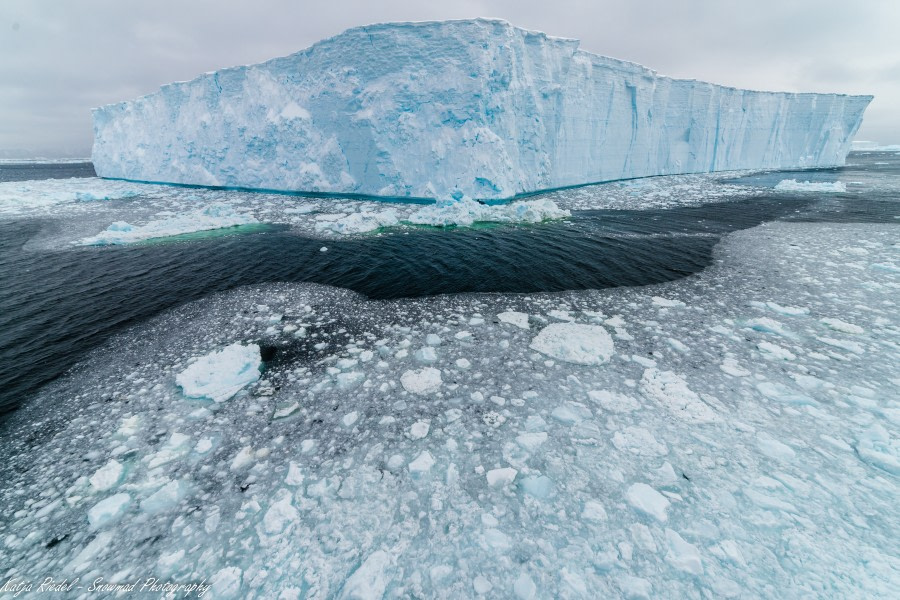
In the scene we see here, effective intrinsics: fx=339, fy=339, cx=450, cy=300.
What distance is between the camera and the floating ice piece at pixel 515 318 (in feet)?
16.1

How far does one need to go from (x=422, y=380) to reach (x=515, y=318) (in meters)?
1.96

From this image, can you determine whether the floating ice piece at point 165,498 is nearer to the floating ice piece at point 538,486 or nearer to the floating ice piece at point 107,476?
the floating ice piece at point 107,476

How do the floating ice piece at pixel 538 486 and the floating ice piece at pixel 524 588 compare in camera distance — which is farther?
the floating ice piece at pixel 538 486

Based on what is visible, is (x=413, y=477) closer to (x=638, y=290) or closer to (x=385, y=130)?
(x=638, y=290)

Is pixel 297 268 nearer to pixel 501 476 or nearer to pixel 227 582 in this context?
pixel 227 582

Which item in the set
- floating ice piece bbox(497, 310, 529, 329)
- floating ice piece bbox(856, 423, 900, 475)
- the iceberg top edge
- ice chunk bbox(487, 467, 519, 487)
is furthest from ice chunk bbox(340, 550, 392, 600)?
the iceberg top edge

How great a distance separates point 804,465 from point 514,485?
2.30 meters

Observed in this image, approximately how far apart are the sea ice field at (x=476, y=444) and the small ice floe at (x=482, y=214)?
6.31m

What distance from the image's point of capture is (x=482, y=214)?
12.6m

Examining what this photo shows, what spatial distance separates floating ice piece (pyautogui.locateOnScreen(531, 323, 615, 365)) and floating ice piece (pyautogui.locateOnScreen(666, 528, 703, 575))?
77.9 inches

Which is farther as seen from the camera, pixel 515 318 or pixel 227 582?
pixel 515 318

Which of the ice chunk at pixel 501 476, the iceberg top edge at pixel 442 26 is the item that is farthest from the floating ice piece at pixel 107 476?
the iceberg top edge at pixel 442 26

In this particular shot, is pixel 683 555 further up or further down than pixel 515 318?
further down

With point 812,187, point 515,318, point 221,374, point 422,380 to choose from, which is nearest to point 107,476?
point 221,374
